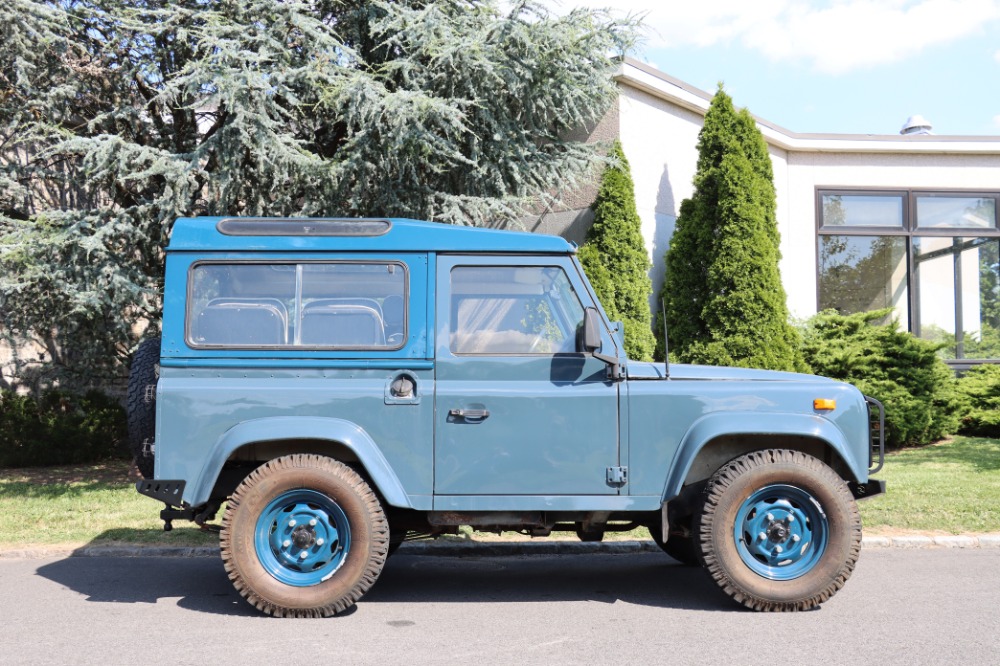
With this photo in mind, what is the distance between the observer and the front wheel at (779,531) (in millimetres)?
5348

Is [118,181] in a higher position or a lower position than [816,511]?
higher

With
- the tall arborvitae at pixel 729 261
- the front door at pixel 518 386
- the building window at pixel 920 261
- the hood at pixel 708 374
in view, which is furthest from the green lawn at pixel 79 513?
the building window at pixel 920 261

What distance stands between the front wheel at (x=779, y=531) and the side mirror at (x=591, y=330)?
1142 millimetres

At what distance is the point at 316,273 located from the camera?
218 inches

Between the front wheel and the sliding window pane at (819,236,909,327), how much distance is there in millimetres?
10610

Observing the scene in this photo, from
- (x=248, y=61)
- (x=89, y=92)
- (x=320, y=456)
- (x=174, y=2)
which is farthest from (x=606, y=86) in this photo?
(x=320, y=456)

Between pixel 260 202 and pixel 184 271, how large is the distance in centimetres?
507

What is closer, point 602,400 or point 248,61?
point 602,400

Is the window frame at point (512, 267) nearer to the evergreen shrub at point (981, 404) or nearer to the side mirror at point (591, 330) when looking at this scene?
the side mirror at point (591, 330)

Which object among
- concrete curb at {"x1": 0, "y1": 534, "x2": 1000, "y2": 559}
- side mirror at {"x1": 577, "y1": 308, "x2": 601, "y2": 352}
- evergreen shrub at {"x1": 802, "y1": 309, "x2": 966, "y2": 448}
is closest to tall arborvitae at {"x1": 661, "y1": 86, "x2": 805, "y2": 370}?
evergreen shrub at {"x1": 802, "y1": 309, "x2": 966, "y2": 448}

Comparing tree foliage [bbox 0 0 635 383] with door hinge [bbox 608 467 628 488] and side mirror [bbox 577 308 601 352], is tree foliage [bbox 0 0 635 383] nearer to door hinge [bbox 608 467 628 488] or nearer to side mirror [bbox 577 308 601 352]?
side mirror [bbox 577 308 601 352]

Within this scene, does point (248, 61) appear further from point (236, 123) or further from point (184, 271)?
point (184, 271)

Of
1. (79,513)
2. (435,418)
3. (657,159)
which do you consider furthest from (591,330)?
(657,159)

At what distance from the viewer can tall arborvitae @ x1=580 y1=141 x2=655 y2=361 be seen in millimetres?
11922
